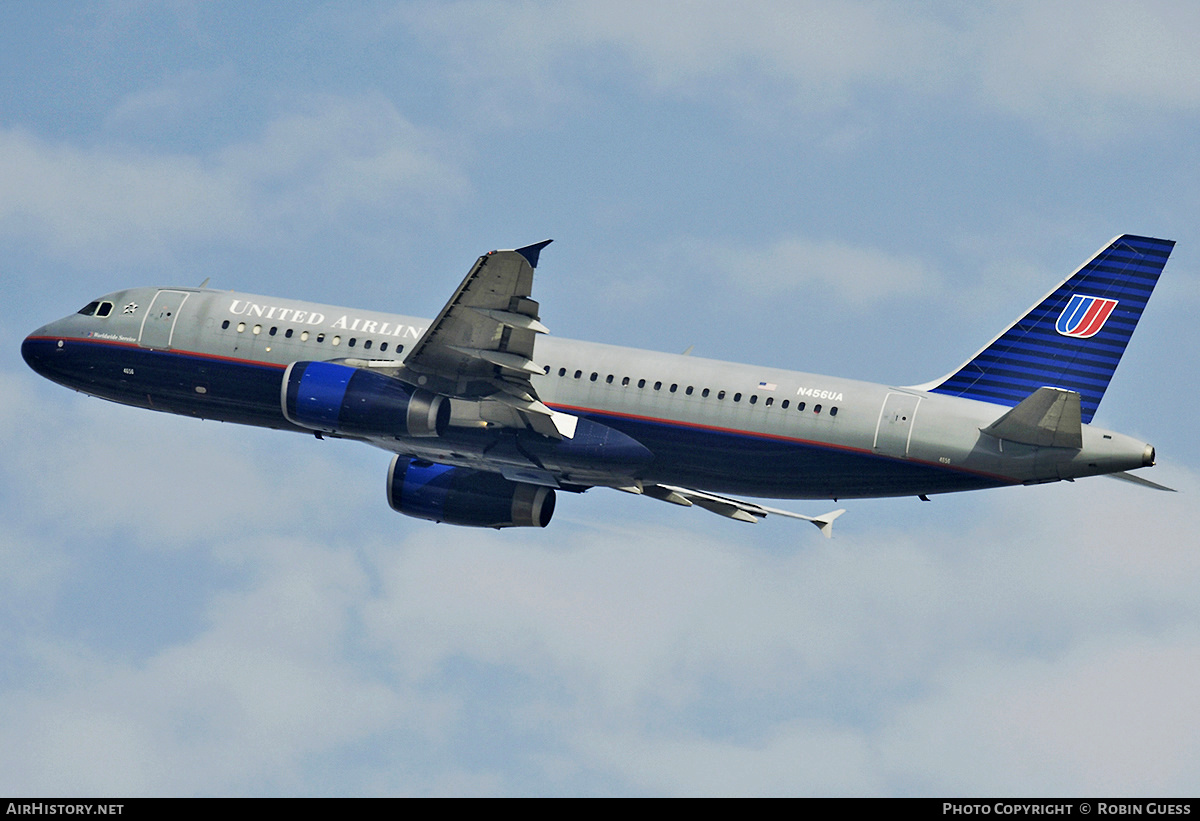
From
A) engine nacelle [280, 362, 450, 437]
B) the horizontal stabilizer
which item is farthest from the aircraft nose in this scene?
the horizontal stabilizer

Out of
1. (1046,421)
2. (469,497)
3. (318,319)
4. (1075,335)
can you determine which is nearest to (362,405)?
(318,319)

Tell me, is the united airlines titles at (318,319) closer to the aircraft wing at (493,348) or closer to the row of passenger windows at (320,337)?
the row of passenger windows at (320,337)

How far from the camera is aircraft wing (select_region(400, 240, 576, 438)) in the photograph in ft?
141

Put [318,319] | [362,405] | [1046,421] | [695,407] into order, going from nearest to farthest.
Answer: [1046,421] → [362,405] → [695,407] → [318,319]

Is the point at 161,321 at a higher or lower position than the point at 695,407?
higher

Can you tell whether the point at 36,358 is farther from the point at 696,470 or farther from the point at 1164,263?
the point at 1164,263

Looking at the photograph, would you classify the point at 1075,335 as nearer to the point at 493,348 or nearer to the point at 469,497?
the point at 493,348

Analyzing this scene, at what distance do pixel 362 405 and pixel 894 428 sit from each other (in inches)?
597

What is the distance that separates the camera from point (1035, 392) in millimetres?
44844

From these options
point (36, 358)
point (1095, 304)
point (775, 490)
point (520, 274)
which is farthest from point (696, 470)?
point (36, 358)

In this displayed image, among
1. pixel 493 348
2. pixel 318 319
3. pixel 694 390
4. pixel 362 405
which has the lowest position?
pixel 362 405

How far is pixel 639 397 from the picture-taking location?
47.7 m

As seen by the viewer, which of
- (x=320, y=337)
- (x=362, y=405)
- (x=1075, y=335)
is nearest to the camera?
(x=362, y=405)
